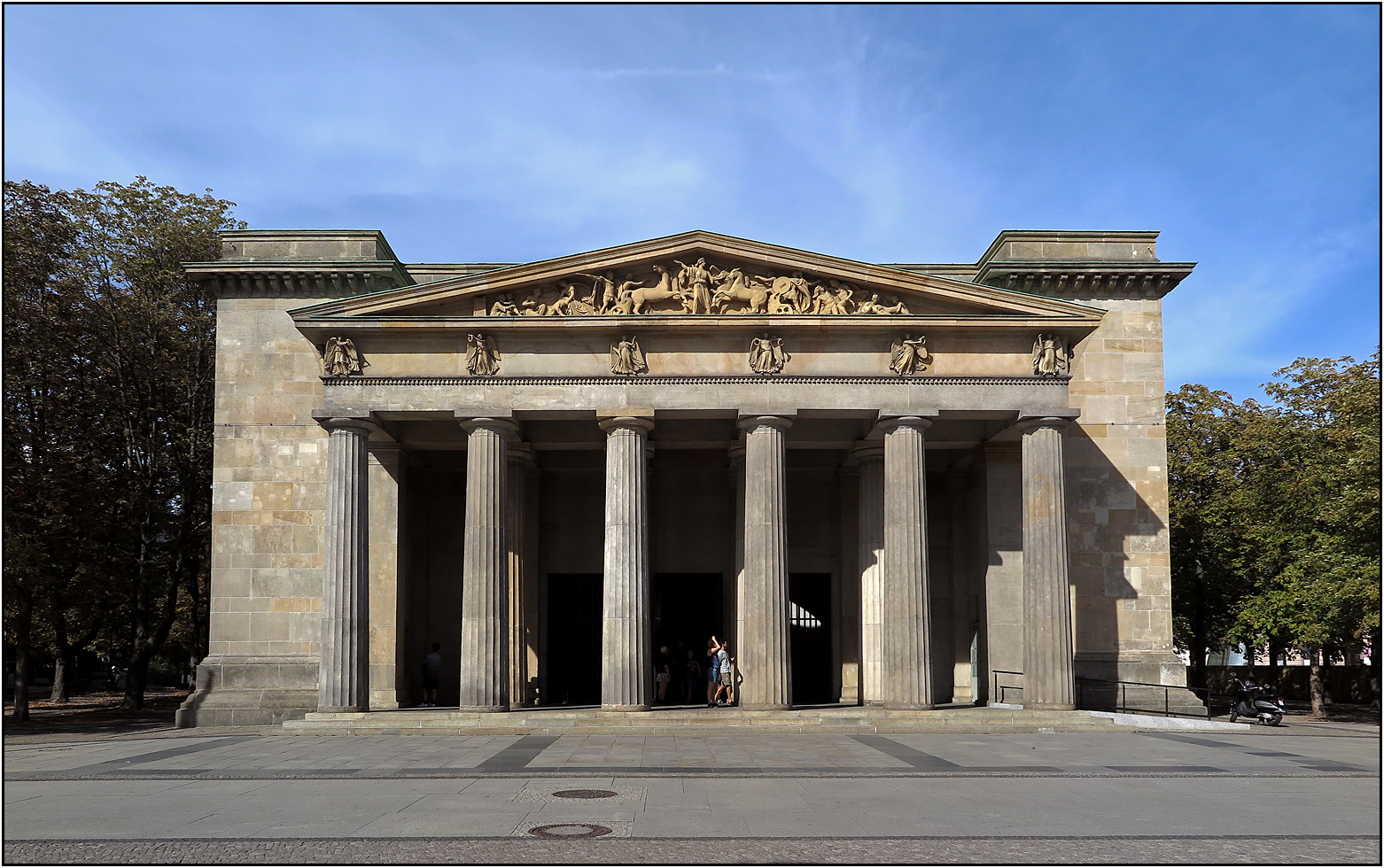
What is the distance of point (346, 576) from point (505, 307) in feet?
27.0

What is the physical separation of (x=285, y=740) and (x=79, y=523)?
53.3ft

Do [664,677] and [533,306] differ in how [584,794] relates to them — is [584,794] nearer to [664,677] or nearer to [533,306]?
[533,306]

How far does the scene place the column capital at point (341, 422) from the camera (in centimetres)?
3059

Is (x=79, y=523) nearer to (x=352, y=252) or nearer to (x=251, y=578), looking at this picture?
(x=251, y=578)

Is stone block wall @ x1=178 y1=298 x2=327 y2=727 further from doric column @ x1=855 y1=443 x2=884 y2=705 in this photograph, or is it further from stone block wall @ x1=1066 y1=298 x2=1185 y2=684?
stone block wall @ x1=1066 y1=298 x2=1185 y2=684

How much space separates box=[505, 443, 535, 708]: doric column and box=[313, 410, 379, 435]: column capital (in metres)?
4.71

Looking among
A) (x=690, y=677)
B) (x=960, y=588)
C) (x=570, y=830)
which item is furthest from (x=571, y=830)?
(x=960, y=588)

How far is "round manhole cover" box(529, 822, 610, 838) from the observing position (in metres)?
12.9

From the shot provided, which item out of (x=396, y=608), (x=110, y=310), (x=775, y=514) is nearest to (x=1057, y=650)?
(x=775, y=514)

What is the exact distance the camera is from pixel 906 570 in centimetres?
3056

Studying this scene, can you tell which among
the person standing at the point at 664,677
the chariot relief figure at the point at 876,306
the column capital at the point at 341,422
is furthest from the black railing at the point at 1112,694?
the column capital at the point at 341,422

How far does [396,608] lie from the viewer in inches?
1374

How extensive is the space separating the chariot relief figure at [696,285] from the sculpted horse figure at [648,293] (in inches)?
10.0

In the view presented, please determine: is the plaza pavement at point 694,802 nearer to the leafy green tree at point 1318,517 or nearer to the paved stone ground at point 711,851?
the paved stone ground at point 711,851
